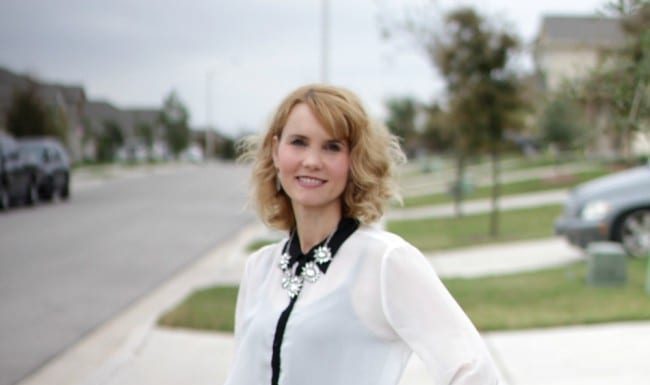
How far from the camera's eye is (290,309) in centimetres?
199

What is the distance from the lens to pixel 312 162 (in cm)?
208

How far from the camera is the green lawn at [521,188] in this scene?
904 inches

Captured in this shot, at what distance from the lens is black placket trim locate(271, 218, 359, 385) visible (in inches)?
78.1

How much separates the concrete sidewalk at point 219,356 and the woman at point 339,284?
3414 millimetres

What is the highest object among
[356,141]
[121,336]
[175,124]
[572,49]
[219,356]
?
[572,49]

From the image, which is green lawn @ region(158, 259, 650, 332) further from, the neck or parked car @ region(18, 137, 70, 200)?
parked car @ region(18, 137, 70, 200)

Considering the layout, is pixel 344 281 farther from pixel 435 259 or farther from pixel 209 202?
pixel 209 202

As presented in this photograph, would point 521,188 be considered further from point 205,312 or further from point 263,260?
point 263,260

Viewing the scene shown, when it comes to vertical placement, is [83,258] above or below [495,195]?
below

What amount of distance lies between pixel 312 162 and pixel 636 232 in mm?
9012

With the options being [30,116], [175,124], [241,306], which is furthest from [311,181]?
[175,124]

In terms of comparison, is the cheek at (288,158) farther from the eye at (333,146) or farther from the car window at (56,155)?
the car window at (56,155)

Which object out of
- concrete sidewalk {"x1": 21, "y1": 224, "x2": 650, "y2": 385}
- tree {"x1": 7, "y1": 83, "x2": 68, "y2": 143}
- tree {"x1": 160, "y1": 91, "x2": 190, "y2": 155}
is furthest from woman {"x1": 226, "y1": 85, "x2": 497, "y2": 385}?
tree {"x1": 160, "y1": 91, "x2": 190, "y2": 155}

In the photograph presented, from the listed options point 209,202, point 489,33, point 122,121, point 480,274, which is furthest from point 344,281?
point 122,121
